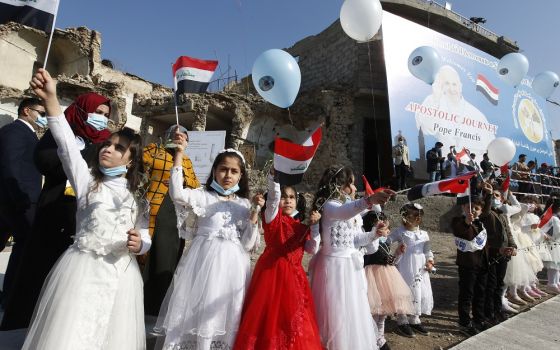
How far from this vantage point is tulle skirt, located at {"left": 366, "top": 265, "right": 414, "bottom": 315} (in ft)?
11.3

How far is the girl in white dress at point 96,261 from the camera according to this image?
1796 millimetres

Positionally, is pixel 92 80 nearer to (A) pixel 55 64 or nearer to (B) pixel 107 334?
(A) pixel 55 64

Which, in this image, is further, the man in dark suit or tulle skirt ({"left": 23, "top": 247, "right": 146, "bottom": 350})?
the man in dark suit

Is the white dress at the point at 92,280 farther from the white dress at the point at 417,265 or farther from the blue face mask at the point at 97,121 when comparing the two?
the white dress at the point at 417,265

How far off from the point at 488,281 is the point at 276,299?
132 inches

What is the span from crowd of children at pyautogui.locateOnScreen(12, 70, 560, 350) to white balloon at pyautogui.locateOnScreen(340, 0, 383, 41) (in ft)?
15.0

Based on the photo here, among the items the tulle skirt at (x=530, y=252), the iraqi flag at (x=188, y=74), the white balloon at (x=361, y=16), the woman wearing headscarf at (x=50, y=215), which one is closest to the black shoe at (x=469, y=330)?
the tulle skirt at (x=530, y=252)

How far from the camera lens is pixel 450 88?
13.8 metres

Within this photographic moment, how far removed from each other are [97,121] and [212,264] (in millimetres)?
1350

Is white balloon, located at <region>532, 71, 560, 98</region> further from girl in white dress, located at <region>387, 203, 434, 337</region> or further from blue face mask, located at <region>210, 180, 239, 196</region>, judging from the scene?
blue face mask, located at <region>210, 180, 239, 196</region>

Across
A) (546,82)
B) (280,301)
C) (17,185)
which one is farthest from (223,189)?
(546,82)

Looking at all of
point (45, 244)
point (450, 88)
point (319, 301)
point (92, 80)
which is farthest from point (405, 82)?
point (92, 80)

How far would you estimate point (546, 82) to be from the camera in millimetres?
12672

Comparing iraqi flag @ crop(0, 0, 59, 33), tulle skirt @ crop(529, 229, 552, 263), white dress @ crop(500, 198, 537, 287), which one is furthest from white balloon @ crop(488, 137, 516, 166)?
iraqi flag @ crop(0, 0, 59, 33)
